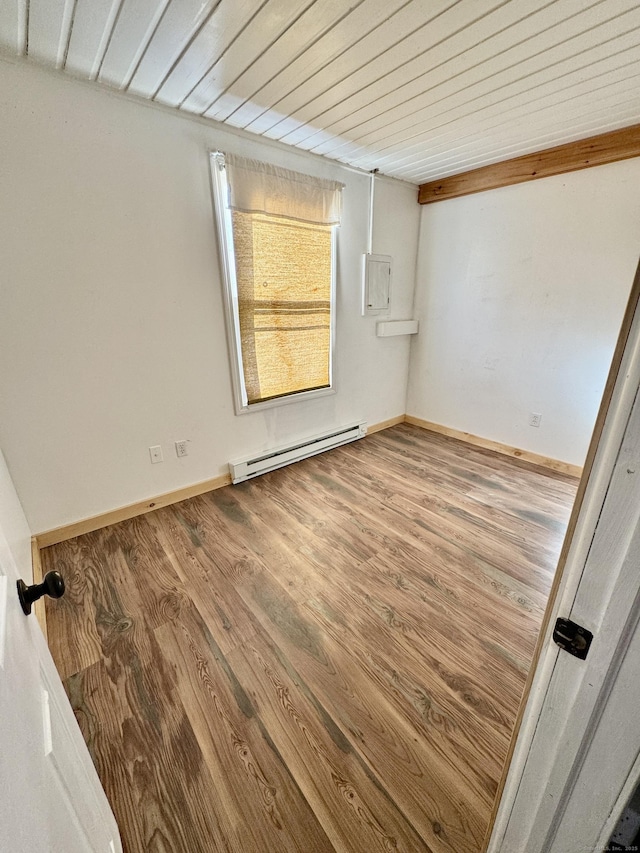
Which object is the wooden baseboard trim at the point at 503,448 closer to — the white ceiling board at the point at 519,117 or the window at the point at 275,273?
the window at the point at 275,273

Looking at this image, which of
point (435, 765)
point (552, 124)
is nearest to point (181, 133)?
point (552, 124)

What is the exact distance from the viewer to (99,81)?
1.62 meters

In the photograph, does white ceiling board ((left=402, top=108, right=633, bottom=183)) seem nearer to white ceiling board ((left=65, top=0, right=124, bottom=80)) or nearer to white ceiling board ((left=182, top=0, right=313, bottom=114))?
white ceiling board ((left=182, top=0, right=313, bottom=114))

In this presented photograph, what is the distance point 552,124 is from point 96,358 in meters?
3.02

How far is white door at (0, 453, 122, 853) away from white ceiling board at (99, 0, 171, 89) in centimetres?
181

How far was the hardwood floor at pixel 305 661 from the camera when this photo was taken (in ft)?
3.16

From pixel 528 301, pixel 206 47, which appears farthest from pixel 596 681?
pixel 528 301

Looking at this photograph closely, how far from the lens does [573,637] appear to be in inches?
18.8

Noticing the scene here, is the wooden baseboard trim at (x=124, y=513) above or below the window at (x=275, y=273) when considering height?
below

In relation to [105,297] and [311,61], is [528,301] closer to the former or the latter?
[311,61]

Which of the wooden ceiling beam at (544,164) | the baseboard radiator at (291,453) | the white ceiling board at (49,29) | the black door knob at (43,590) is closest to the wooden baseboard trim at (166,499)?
the baseboard radiator at (291,453)

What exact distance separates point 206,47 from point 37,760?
220 centimetres

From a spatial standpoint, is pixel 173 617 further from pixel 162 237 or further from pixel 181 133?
pixel 181 133

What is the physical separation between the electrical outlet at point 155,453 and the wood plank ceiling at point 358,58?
1894mm
